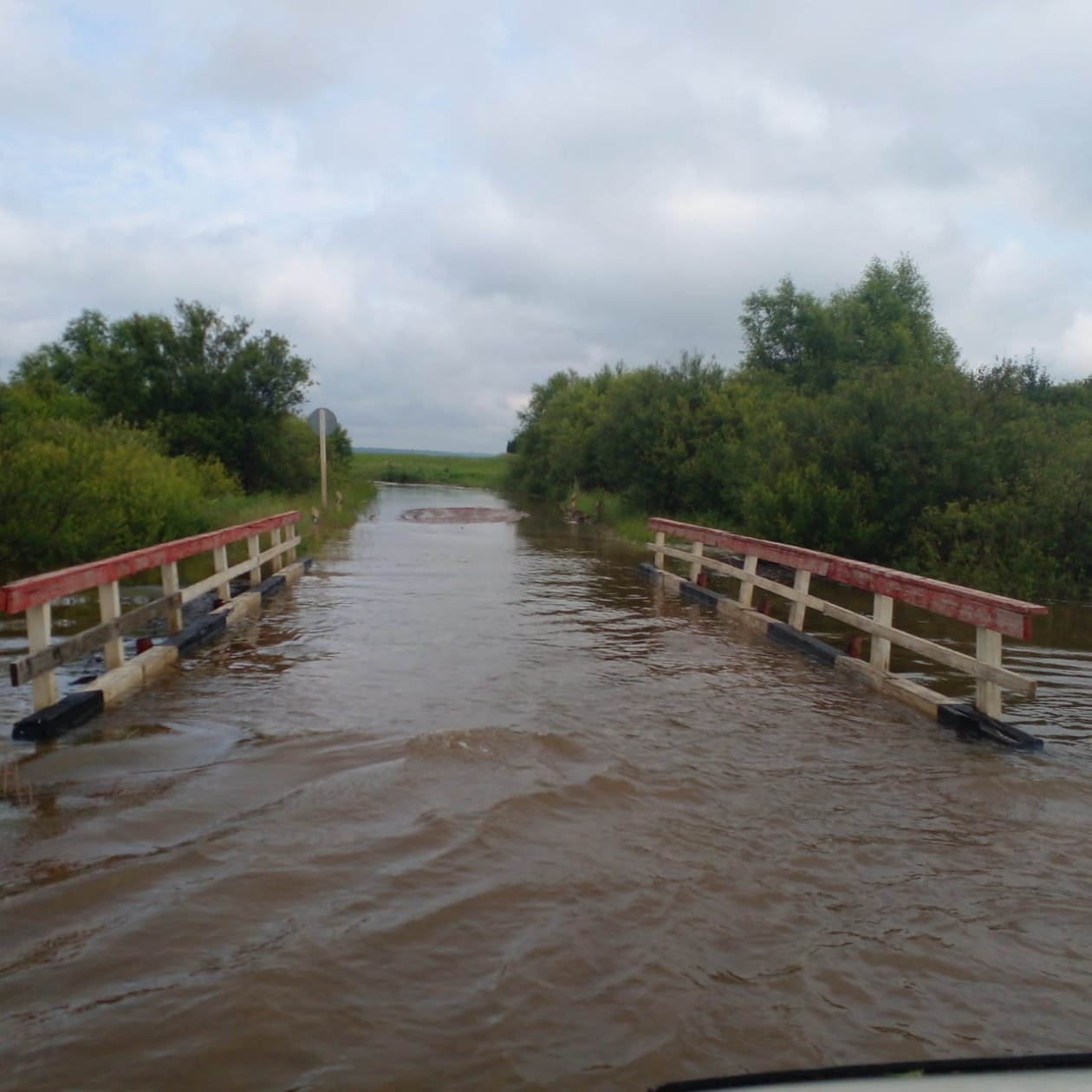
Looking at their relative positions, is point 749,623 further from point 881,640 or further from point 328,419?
point 328,419

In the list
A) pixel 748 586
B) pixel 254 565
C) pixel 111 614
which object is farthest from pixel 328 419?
pixel 111 614

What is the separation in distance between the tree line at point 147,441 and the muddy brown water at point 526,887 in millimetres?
6649

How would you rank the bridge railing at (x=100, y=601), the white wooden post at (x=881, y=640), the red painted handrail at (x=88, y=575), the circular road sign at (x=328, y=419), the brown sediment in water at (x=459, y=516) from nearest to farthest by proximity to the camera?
the red painted handrail at (x=88, y=575)
the bridge railing at (x=100, y=601)
the white wooden post at (x=881, y=640)
the circular road sign at (x=328, y=419)
the brown sediment in water at (x=459, y=516)

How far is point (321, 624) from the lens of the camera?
10797 millimetres

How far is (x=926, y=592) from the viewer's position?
24.5ft

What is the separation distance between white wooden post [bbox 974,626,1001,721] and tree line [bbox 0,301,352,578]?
1130 centimetres

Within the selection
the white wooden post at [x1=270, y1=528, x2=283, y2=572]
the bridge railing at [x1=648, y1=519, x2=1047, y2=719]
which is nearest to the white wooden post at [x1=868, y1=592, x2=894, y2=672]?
the bridge railing at [x1=648, y1=519, x2=1047, y2=719]

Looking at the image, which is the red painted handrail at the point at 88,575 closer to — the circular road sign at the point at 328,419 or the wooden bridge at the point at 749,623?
the wooden bridge at the point at 749,623

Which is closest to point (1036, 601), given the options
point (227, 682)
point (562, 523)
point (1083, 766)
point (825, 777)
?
point (1083, 766)

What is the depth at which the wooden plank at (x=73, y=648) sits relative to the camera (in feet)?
19.0

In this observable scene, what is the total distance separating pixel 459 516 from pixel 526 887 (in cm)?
2917

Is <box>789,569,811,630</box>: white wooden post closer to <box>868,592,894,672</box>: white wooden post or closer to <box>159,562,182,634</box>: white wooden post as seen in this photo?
<box>868,592,894,672</box>: white wooden post

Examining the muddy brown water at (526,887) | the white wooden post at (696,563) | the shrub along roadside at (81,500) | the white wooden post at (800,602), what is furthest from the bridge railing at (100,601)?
the white wooden post at (696,563)

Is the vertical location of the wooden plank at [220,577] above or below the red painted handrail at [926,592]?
below
